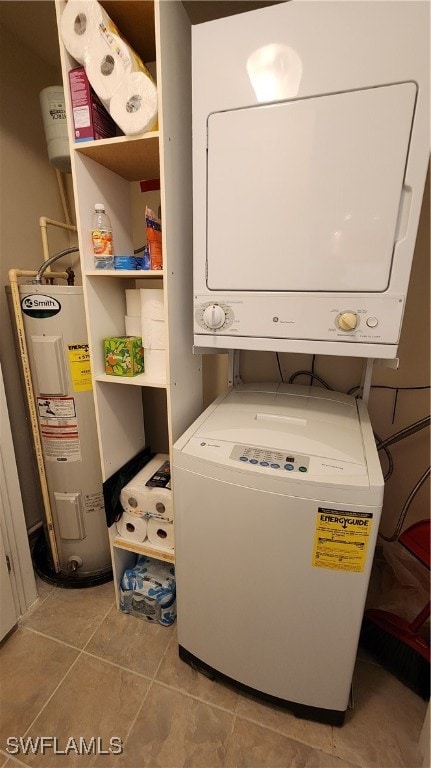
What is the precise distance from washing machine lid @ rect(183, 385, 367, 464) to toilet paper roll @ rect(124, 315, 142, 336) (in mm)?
410

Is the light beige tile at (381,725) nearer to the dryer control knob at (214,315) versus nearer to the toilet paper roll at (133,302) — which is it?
the dryer control knob at (214,315)

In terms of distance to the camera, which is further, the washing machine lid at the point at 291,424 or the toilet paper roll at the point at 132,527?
the toilet paper roll at the point at 132,527

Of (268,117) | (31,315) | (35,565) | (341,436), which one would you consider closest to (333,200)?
(268,117)

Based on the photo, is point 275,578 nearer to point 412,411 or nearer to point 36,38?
point 412,411

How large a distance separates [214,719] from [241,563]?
23.6 inches

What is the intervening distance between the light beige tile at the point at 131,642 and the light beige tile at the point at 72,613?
0.05 meters

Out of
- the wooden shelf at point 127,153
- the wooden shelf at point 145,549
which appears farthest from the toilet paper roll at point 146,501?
the wooden shelf at point 127,153

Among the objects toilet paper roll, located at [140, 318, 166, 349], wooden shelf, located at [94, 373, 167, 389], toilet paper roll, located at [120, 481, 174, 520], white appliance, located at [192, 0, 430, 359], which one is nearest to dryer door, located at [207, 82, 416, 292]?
white appliance, located at [192, 0, 430, 359]

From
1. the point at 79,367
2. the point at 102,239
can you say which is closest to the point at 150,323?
the point at 102,239

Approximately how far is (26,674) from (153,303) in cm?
140

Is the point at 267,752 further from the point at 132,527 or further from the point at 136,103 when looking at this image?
the point at 136,103

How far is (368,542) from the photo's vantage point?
812 millimetres

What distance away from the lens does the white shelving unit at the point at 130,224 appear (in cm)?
94

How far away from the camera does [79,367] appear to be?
4.36ft
